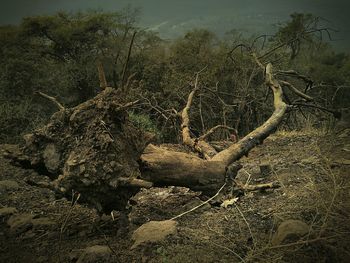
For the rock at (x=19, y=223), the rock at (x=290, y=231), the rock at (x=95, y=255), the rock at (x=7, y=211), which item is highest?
the rock at (x=290, y=231)

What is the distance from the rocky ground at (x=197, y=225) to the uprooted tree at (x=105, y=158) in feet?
0.63

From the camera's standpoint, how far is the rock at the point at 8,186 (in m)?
4.70

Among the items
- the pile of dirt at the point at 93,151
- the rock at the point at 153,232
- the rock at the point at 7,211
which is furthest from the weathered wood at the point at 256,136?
the rock at the point at 7,211

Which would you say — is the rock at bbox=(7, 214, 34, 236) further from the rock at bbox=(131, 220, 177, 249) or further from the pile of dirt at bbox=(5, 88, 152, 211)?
the rock at bbox=(131, 220, 177, 249)

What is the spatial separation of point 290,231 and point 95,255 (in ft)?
4.85

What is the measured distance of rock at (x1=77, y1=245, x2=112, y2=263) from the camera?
2740mm

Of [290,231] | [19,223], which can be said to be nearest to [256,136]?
[290,231]

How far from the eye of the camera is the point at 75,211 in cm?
405

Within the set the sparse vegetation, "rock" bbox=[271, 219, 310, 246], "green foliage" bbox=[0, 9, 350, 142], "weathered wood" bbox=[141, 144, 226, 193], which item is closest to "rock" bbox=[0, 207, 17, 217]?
the sparse vegetation

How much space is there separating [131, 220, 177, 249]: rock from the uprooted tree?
36cm

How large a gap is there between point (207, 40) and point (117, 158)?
10292mm

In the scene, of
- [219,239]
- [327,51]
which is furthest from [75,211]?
[327,51]

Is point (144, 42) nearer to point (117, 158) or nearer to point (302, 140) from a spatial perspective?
point (302, 140)

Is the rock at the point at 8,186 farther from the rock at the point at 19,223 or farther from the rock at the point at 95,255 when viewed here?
the rock at the point at 95,255
